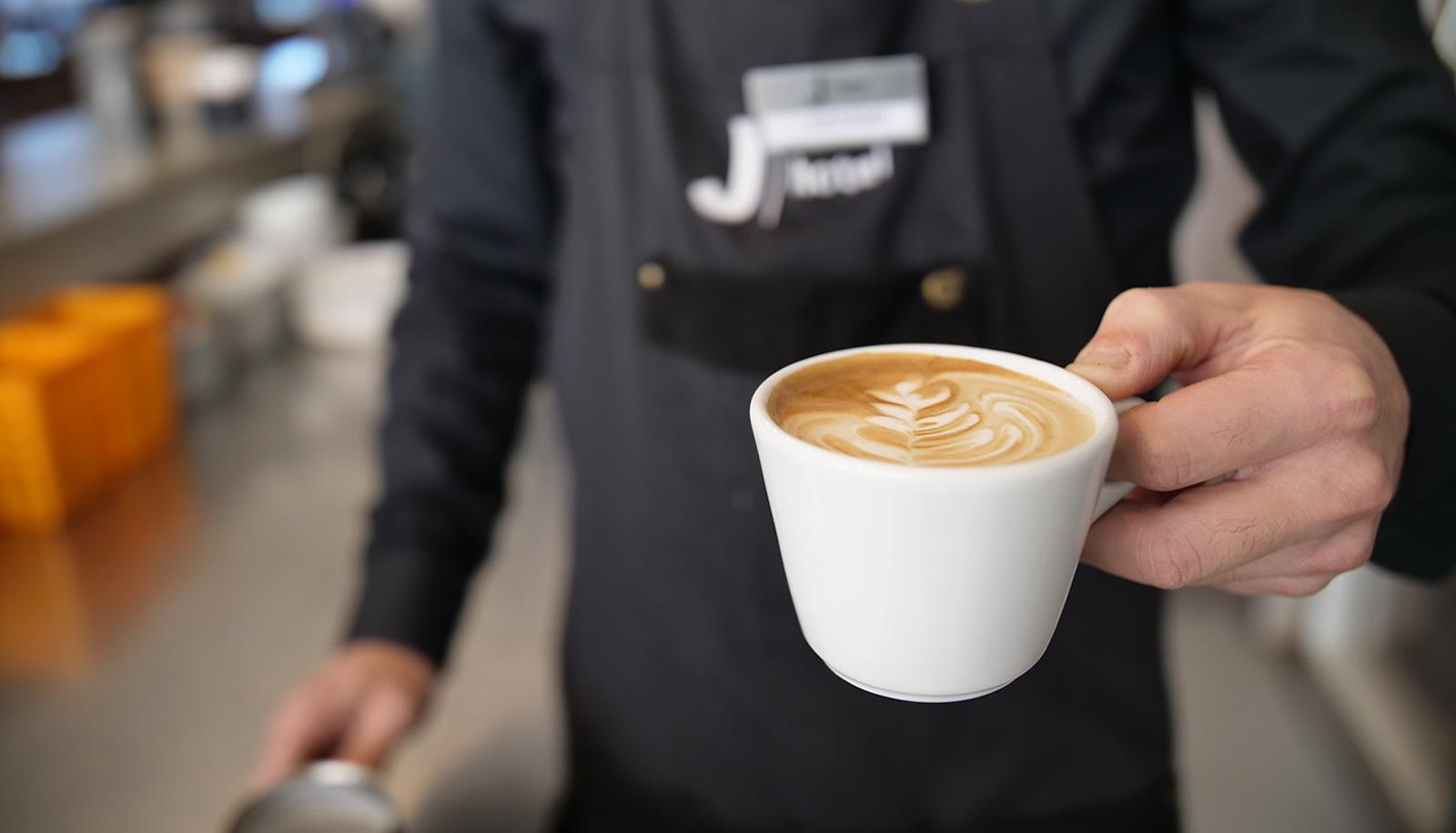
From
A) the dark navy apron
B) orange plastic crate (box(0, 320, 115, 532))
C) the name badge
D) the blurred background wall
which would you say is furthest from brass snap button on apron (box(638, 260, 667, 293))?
orange plastic crate (box(0, 320, 115, 532))

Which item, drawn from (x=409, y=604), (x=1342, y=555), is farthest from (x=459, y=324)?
(x=1342, y=555)

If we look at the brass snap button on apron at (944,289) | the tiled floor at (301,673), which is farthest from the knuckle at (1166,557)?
the tiled floor at (301,673)

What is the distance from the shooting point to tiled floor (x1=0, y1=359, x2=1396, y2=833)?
1253 millimetres

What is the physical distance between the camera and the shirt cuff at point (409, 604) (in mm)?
1058

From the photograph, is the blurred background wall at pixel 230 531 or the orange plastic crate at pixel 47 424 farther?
the orange plastic crate at pixel 47 424

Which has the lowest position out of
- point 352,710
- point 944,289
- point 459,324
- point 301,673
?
point 301,673

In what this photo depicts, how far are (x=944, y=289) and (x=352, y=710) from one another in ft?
2.09

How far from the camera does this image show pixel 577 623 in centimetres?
109

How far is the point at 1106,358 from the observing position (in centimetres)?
45

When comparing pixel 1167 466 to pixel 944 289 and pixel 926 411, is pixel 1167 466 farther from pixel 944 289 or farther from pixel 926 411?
pixel 944 289

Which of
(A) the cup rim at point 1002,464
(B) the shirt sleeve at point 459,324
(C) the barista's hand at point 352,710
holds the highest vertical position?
(A) the cup rim at point 1002,464

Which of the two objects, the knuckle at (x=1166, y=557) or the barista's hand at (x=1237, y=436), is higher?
the barista's hand at (x=1237, y=436)

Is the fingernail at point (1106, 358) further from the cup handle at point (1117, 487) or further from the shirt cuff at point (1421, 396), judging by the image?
the shirt cuff at point (1421, 396)

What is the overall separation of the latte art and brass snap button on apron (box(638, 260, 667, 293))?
0.41 m
